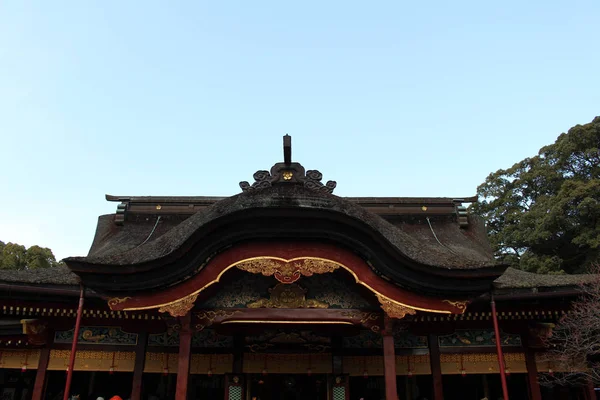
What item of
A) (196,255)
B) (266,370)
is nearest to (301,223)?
(196,255)

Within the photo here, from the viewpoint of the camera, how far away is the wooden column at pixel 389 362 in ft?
24.7

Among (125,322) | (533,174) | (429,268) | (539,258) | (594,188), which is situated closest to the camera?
(429,268)

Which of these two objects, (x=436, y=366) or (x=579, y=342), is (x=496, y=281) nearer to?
(x=579, y=342)

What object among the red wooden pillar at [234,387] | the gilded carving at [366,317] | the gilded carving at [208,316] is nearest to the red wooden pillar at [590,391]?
the gilded carving at [366,317]

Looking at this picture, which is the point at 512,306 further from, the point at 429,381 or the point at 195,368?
the point at 195,368

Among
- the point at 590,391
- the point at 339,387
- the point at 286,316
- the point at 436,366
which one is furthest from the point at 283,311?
the point at 590,391

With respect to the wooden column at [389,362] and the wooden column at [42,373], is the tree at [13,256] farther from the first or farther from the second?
the wooden column at [389,362]

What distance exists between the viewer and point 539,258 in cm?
2844

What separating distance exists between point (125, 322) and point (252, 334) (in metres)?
2.81

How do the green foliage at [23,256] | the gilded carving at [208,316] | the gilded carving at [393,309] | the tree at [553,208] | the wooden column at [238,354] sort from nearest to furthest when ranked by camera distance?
the gilded carving at [393,309]
the gilded carving at [208,316]
the wooden column at [238,354]
the tree at [553,208]
the green foliage at [23,256]

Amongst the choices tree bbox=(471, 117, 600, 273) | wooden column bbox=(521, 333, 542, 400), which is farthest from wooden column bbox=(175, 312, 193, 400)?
tree bbox=(471, 117, 600, 273)

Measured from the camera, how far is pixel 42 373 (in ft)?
30.9

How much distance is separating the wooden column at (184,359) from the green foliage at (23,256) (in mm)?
29148

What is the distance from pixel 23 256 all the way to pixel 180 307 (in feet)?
103
